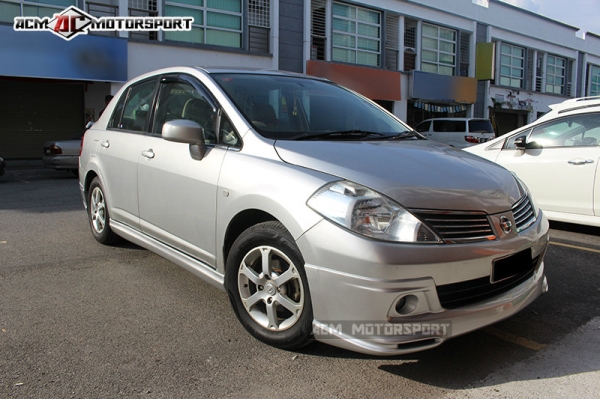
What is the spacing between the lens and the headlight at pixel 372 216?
2529mm

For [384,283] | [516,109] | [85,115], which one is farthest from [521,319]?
[516,109]

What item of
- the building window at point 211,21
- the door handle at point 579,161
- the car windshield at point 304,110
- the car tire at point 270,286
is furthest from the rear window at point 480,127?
Answer: the car tire at point 270,286

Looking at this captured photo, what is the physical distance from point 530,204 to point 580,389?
3.96ft

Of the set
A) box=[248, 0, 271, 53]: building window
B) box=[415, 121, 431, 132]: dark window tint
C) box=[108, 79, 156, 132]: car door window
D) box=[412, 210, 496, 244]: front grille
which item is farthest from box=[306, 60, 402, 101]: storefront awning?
box=[412, 210, 496, 244]: front grille

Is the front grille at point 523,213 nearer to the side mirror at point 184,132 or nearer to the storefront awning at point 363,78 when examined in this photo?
the side mirror at point 184,132

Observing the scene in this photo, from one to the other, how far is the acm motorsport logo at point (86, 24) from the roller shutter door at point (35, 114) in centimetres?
237

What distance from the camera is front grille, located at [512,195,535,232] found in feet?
9.89

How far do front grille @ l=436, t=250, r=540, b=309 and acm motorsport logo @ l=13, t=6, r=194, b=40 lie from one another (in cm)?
1531

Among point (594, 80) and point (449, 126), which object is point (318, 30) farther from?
point (594, 80)

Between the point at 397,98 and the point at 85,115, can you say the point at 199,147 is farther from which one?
the point at 397,98

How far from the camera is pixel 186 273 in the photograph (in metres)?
4.36

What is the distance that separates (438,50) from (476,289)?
82.3ft

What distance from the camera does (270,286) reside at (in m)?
2.91

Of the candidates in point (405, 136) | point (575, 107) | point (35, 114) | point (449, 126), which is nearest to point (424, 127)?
point (449, 126)
